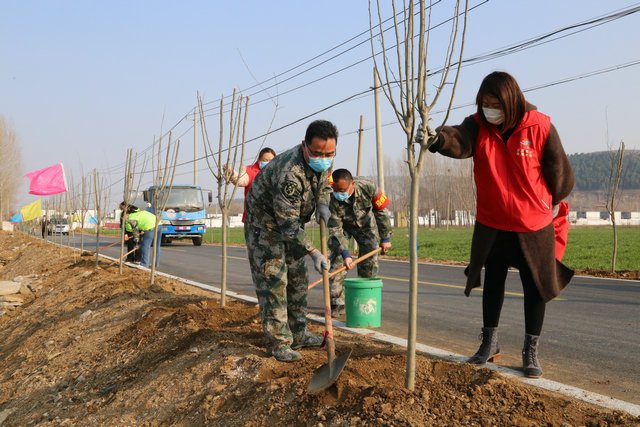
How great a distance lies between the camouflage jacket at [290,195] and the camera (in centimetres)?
443

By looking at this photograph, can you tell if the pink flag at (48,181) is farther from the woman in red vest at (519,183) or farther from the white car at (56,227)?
the woman in red vest at (519,183)

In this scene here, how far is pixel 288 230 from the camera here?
14.6 feet

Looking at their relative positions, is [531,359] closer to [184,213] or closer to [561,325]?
[561,325]

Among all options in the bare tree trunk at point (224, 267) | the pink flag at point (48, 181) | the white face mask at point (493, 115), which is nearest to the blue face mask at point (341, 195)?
the bare tree trunk at point (224, 267)

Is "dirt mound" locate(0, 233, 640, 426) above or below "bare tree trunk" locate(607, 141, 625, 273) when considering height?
below

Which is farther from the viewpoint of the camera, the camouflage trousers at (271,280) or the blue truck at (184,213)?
the blue truck at (184,213)

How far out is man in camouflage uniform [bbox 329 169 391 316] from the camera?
7.29m

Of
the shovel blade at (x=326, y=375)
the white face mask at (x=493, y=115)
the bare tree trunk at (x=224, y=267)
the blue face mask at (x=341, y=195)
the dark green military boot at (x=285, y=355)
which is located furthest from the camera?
the bare tree trunk at (x=224, y=267)

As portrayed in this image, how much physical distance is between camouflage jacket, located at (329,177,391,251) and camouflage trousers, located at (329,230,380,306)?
55 millimetres

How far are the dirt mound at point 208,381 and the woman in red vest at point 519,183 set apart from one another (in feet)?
2.43

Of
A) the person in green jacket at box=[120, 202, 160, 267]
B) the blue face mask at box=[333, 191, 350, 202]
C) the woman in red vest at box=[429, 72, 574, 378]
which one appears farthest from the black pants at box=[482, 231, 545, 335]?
the person in green jacket at box=[120, 202, 160, 267]

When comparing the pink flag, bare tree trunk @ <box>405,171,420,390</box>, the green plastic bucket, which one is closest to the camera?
bare tree trunk @ <box>405,171,420,390</box>

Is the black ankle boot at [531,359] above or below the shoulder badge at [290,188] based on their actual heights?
below

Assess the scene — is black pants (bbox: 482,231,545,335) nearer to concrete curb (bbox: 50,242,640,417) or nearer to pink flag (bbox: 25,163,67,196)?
concrete curb (bbox: 50,242,640,417)
